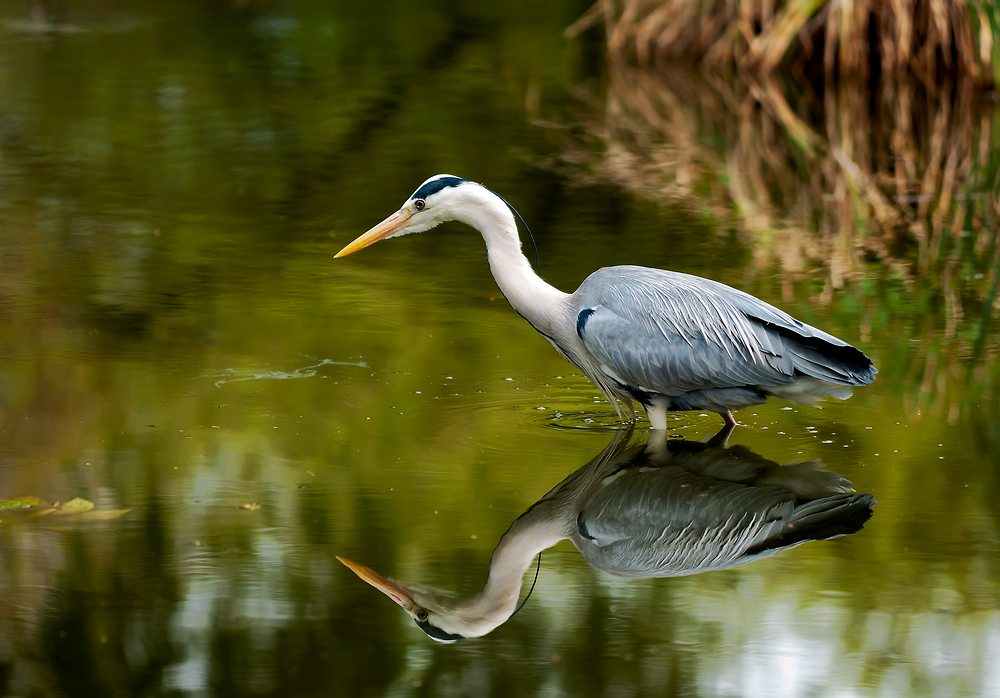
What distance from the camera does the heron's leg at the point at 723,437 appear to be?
20.7 ft

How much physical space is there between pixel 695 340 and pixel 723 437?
54cm

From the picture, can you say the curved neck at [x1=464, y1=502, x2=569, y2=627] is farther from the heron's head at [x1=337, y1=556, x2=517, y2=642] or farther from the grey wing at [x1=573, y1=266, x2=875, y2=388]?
the grey wing at [x1=573, y1=266, x2=875, y2=388]

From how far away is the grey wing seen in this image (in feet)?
19.7

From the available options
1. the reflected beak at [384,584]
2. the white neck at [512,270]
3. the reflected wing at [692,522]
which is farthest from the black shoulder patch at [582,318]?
the reflected beak at [384,584]

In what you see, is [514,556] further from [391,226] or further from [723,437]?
[391,226]

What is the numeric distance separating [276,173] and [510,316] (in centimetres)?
452

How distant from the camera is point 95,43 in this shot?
62.1 ft

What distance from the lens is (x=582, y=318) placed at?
249 inches

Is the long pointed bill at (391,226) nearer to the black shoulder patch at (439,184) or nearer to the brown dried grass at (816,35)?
the black shoulder patch at (439,184)

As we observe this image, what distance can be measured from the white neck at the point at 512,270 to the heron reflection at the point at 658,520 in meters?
0.74

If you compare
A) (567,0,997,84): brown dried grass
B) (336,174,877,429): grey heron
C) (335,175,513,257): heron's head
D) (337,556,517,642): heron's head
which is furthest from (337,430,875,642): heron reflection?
(567,0,997,84): brown dried grass

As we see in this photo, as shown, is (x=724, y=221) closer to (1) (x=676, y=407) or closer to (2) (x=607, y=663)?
(1) (x=676, y=407)

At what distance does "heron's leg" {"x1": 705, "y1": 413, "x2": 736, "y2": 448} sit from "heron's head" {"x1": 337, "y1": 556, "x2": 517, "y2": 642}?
1837mm

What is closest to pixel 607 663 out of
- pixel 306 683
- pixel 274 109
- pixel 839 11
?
pixel 306 683
